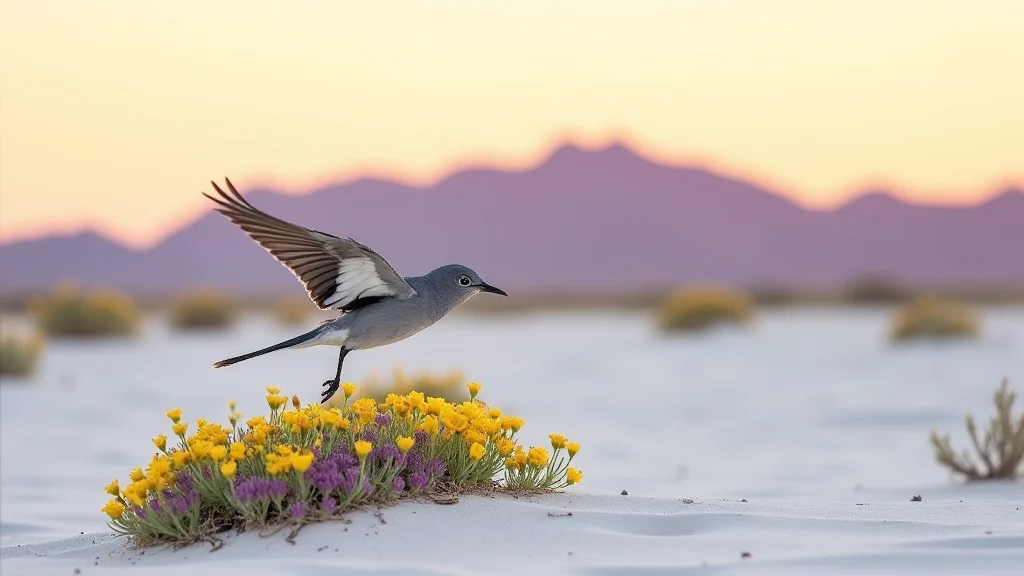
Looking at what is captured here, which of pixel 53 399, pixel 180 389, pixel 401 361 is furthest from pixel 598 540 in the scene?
pixel 401 361

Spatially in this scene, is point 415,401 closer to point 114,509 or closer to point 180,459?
point 180,459

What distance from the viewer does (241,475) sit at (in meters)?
6.46

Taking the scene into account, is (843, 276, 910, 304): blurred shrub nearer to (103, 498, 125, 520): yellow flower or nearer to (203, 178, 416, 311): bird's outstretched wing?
(203, 178, 416, 311): bird's outstretched wing

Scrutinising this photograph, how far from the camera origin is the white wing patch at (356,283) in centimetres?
694

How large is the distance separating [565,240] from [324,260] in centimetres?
14166

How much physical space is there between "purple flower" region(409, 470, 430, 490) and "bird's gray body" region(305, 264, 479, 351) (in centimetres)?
79

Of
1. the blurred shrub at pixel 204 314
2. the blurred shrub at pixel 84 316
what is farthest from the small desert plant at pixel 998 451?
the blurred shrub at pixel 204 314

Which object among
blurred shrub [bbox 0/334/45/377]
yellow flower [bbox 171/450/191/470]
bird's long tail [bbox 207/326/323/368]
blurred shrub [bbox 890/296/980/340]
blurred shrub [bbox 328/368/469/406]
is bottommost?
yellow flower [bbox 171/450/191/470]

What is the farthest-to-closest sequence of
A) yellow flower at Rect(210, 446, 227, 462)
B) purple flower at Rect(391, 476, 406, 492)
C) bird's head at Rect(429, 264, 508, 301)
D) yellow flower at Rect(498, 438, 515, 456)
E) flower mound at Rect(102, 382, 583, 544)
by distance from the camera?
bird's head at Rect(429, 264, 508, 301) < yellow flower at Rect(498, 438, 515, 456) < purple flower at Rect(391, 476, 406, 492) < flower mound at Rect(102, 382, 583, 544) < yellow flower at Rect(210, 446, 227, 462)

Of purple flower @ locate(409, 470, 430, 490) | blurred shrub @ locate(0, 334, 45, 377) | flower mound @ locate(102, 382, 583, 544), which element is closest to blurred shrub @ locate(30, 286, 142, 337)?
blurred shrub @ locate(0, 334, 45, 377)

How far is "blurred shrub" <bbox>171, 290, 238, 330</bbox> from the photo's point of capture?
114 ft

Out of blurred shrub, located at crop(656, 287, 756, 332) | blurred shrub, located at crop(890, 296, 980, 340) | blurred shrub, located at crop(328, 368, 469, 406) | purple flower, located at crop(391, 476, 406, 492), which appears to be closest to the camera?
purple flower, located at crop(391, 476, 406, 492)

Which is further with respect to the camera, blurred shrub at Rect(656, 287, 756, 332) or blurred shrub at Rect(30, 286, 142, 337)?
blurred shrub at Rect(656, 287, 756, 332)

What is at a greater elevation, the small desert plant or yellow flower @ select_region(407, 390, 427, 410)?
the small desert plant
